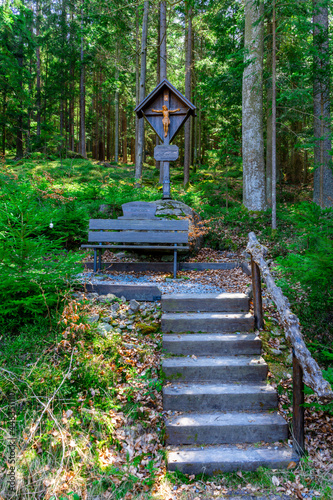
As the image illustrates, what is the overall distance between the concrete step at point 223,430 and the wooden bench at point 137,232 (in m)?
3.26

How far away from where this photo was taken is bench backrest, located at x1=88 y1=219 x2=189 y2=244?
6.15m

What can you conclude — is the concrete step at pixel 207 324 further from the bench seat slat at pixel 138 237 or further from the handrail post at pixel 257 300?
the bench seat slat at pixel 138 237

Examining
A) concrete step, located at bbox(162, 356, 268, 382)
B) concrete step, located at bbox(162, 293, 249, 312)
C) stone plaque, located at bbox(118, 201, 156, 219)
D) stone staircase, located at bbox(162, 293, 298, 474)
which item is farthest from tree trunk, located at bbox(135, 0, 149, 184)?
concrete step, located at bbox(162, 356, 268, 382)

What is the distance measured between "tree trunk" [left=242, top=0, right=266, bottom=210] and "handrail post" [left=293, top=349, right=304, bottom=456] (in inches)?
319

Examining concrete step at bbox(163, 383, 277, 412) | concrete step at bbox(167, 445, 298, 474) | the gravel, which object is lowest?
concrete step at bbox(167, 445, 298, 474)

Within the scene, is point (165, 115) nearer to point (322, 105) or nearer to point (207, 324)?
point (207, 324)

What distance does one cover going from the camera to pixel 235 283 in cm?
554

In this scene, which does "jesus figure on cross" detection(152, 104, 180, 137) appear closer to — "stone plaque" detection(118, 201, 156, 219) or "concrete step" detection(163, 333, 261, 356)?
"stone plaque" detection(118, 201, 156, 219)

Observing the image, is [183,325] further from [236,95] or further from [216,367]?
[236,95]

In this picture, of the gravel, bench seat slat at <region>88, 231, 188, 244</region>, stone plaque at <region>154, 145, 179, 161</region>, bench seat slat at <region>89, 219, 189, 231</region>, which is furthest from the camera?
stone plaque at <region>154, 145, 179, 161</region>

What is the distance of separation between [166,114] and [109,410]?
6.99 meters

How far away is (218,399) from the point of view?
3.31 m

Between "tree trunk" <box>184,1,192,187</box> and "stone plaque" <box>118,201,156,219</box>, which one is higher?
"tree trunk" <box>184,1,192,187</box>

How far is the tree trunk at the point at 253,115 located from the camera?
10.2 m
